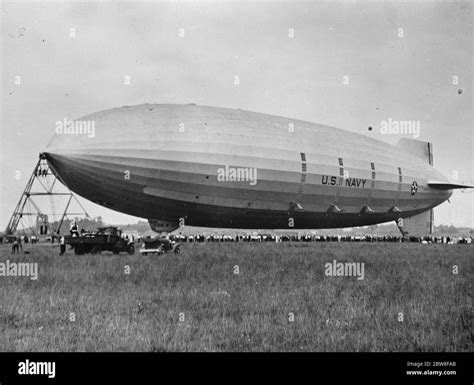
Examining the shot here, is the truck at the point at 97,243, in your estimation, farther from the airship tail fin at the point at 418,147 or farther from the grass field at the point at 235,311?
the airship tail fin at the point at 418,147

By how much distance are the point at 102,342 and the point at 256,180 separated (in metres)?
18.4

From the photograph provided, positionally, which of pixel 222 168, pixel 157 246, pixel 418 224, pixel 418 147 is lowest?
pixel 157 246

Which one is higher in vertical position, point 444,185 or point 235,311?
point 444,185

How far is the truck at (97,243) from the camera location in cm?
2406

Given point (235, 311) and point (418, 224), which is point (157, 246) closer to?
point (235, 311)

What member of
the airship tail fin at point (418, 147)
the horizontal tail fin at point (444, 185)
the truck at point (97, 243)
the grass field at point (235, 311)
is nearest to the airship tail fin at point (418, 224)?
the horizontal tail fin at point (444, 185)

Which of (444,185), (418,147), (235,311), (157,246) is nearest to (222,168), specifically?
(157,246)

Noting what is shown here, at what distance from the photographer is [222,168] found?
23547 millimetres

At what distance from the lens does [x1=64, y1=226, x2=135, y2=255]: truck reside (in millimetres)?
24062

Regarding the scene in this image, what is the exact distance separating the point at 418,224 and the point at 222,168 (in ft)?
74.1

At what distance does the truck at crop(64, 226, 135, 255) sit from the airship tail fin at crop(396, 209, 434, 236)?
2320cm

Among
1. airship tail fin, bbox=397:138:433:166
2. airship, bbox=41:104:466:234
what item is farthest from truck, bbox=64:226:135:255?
airship tail fin, bbox=397:138:433:166

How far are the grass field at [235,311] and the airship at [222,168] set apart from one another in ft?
26.7
